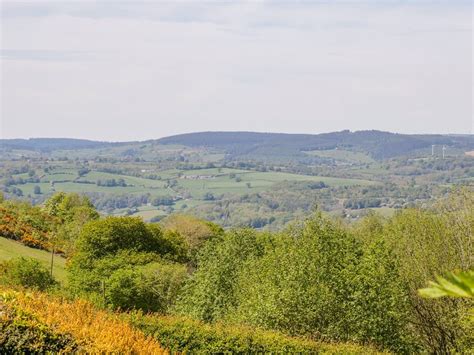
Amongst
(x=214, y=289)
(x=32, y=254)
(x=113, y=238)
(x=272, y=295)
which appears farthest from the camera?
(x=32, y=254)

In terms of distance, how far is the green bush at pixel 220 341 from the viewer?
21094 mm

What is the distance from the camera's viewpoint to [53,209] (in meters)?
95.8

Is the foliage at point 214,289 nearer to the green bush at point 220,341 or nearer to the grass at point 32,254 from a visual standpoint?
the grass at point 32,254

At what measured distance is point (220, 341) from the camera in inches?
827

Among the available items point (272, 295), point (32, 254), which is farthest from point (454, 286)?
point (32, 254)

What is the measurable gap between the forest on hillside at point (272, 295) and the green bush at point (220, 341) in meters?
0.04

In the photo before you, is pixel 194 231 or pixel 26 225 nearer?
pixel 26 225

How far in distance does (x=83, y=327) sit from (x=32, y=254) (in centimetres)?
4883

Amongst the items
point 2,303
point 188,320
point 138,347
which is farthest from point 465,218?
point 2,303

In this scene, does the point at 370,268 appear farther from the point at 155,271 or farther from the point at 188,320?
the point at 155,271

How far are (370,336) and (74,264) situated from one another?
31683 mm

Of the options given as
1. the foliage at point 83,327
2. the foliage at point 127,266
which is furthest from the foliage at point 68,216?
the foliage at point 83,327

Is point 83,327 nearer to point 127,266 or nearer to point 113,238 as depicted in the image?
point 127,266

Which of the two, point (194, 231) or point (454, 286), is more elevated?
point (454, 286)
